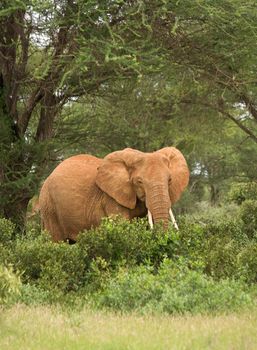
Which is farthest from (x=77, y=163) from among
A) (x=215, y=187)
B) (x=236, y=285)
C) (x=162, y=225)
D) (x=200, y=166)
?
(x=215, y=187)

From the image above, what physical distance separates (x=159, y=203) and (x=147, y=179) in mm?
531

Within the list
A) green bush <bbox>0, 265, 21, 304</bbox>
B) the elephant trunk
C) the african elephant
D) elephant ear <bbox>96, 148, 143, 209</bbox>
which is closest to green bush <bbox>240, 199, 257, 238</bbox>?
the african elephant

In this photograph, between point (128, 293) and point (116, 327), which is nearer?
point (116, 327)

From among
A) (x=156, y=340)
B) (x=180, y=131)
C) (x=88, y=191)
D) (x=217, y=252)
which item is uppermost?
(x=180, y=131)

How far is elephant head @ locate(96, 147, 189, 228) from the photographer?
489 inches

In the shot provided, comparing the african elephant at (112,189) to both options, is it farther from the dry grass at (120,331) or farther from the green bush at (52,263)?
the dry grass at (120,331)

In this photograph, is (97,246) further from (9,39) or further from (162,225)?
(9,39)

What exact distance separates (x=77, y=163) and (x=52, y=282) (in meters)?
5.24

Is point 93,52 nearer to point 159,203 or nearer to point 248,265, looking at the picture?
point 159,203

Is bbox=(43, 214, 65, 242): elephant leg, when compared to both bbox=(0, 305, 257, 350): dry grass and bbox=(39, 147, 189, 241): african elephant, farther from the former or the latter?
bbox=(0, 305, 257, 350): dry grass

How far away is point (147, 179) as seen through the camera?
12.7m


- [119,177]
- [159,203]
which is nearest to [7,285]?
[159,203]

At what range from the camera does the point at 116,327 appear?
6.78m

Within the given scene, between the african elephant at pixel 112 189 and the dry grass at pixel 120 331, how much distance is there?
493cm
